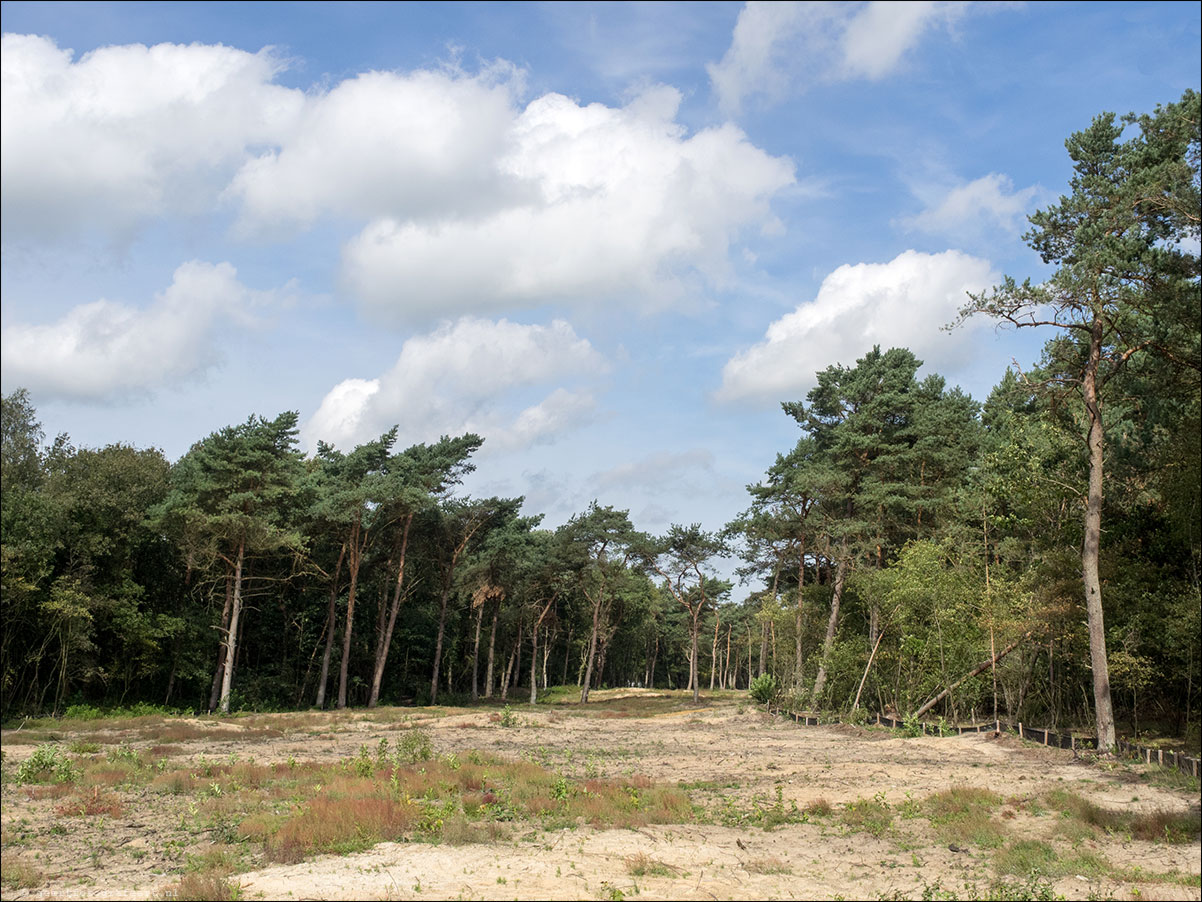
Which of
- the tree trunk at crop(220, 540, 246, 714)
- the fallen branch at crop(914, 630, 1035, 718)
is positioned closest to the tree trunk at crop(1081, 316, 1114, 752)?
the fallen branch at crop(914, 630, 1035, 718)

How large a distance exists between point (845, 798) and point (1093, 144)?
2169cm

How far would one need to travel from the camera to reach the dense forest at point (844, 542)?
21.0 metres

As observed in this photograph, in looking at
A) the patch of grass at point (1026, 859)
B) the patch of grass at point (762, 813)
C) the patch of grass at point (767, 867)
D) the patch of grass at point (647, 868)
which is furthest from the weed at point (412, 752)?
the patch of grass at point (1026, 859)

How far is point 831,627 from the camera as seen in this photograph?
39.8 meters

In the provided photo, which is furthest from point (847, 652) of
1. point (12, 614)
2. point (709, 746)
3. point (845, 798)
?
point (12, 614)

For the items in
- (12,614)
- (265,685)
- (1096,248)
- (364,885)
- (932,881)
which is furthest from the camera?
(265,685)

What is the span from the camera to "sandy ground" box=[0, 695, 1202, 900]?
33.7 feet

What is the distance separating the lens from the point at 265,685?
4753 cm

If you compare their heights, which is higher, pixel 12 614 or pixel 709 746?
pixel 12 614

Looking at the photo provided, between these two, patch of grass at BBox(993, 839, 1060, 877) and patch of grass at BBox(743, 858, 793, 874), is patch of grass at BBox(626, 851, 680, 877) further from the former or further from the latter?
patch of grass at BBox(993, 839, 1060, 877)

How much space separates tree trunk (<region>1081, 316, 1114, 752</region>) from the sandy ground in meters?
1.37

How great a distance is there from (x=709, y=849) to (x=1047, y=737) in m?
16.1

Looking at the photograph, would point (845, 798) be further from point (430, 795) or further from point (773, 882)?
point (430, 795)

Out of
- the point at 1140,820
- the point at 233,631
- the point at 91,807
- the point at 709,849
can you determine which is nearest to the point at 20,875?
the point at 91,807
